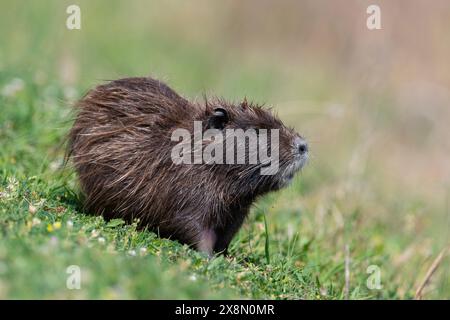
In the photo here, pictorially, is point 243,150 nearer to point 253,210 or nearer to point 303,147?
point 303,147

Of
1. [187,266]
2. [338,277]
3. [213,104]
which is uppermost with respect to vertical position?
[213,104]

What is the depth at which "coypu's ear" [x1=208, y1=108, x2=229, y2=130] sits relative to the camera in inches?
218

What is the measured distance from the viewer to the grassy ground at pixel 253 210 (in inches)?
162

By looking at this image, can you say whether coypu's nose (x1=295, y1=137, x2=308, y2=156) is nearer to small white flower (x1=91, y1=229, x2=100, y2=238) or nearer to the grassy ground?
the grassy ground

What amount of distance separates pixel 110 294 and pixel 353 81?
351 inches

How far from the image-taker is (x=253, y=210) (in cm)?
692

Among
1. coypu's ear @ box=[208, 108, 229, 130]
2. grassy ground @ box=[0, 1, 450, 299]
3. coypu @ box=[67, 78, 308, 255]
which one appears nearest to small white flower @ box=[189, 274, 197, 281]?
grassy ground @ box=[0, 1, 450, 299]

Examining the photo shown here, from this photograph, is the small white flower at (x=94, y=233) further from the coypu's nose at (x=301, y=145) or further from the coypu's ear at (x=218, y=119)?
the coypu's nose at (x=301, y=145)

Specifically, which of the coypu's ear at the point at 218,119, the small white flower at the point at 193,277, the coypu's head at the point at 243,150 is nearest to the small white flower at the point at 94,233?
the small white flower at the point at 193,277

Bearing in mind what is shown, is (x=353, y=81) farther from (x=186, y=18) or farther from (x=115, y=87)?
(x=115, y=87)

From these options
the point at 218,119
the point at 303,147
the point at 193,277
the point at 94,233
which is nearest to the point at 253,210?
the point at 303,147

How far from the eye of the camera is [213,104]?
573 centimetres

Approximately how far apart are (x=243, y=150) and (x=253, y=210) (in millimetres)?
1498
